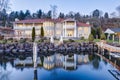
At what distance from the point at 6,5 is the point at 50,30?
9.24 meters

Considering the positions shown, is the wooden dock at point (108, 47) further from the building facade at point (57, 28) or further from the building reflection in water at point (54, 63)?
the building facade at point (57, 28)

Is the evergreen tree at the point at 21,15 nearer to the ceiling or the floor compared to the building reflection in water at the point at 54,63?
nearer to the ceiling

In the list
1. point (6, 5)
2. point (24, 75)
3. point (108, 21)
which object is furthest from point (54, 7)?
point (24, 75)

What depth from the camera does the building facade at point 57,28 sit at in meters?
42.6

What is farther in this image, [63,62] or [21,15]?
[21,15]

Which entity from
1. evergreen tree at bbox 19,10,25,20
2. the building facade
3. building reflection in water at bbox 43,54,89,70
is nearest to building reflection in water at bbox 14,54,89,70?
building reflection in water at bbox 43,54,89,70

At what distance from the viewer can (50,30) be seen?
142ft

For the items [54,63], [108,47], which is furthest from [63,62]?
[108,47]

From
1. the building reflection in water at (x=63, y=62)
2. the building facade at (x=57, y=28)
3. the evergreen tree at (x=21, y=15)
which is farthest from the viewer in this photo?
the evergreen tree at (x=21, y=15)

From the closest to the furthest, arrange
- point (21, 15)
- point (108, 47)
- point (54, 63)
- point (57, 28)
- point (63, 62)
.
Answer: point (54, 63) → point (63, 62) → point (108, 47) → point (57, 28) → point (21, 15)

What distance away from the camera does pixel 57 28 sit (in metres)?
44.2

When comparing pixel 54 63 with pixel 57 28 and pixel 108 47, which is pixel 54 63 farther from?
pixel 57 28

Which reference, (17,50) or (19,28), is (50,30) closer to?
(19,28)

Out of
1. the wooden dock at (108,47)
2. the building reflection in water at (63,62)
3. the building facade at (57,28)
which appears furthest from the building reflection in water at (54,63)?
the building facade at (57,28)
